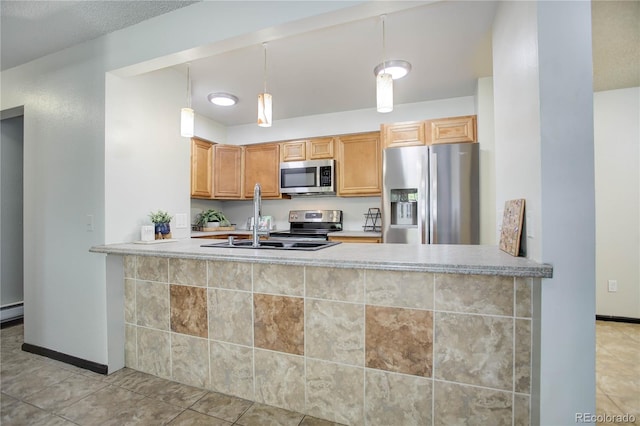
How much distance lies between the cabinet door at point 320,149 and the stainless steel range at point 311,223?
774 millimetres

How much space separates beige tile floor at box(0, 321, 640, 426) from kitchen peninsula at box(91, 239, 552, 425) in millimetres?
85

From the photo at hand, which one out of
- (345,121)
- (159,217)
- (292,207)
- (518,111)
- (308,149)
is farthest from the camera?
(292,207)

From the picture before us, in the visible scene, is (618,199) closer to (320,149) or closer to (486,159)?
(486,159)

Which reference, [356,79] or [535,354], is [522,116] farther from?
[356,79]

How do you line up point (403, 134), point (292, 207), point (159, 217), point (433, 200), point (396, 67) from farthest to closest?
1. point (292, 207)
2. point (403, 134)
3. point (433, 200)
4. point (396, 67)
5. point (159, 217)

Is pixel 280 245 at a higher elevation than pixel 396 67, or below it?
below

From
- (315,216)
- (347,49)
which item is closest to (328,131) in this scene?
(315,216)

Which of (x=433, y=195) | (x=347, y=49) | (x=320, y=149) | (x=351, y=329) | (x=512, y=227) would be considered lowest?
(x=351, y=329)

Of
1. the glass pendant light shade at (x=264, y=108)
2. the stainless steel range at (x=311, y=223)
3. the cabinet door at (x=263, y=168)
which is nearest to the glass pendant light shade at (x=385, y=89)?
the glass pendant light shade at (x=264, y=108)

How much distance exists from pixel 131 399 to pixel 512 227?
232cm

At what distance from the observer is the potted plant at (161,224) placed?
238 cm

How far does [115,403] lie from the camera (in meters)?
1.73

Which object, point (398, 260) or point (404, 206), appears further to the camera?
point (404, 206)

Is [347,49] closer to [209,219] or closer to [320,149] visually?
[320,149]
